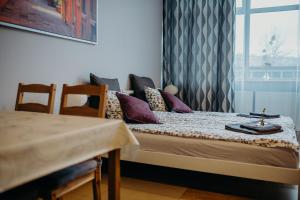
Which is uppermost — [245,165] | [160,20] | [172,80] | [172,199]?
[160,20]

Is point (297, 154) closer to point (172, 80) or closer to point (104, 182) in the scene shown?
point (104, 182)

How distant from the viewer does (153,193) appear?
2328 millimetres

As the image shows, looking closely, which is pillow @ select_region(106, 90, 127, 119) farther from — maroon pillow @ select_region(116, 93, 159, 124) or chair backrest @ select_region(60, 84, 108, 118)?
chair backrest @ select_region(60, 84, 108, 118)

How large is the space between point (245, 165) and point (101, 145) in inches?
48.4

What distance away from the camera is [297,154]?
205cm

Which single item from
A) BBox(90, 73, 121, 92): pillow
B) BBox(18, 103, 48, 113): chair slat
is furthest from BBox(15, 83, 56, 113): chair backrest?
BBox(90, 73, 121, 92): pillow

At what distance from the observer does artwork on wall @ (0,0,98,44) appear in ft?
7.58

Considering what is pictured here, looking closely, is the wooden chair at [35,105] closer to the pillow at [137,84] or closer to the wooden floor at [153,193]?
the wooden floor at [153,193]

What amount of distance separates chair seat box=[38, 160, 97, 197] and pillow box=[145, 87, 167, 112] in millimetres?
2061

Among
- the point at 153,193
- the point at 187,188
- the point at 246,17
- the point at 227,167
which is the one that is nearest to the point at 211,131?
the point at 227,167

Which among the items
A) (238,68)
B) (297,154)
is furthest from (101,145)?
(238,68)

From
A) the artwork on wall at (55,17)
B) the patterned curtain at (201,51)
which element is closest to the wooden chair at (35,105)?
the artwork on wall at (55,17)

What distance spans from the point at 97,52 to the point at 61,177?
217 cm

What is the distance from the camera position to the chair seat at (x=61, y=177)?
4.51 feet
